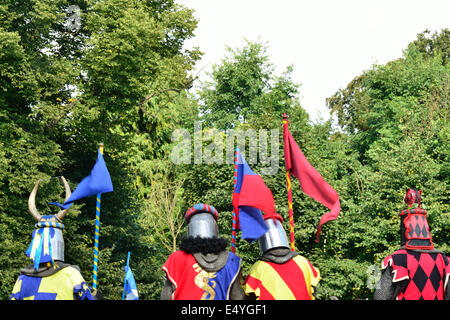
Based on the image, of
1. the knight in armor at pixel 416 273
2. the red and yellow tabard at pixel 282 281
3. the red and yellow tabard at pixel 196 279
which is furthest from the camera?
the knight in armor at pixel 416 273

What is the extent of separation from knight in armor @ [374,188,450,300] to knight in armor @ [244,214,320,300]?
6.13 ft

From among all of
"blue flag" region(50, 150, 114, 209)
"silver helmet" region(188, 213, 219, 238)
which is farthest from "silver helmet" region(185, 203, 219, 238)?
"blue flag" region(50, 150, 114, 209)

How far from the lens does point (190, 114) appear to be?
129 feet

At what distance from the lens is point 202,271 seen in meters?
8.03

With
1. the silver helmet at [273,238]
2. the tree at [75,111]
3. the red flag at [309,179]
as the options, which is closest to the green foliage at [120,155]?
the tree at [75,111]

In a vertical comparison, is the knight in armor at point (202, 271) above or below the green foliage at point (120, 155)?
below

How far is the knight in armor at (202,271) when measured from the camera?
26.2 ft

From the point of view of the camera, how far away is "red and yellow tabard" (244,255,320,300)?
26.7 feet

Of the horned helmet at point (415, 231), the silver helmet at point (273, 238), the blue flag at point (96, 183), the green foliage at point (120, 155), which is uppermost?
the green foliage at point (120, 155)

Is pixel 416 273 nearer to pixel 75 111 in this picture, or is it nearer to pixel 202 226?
pixel 202 226

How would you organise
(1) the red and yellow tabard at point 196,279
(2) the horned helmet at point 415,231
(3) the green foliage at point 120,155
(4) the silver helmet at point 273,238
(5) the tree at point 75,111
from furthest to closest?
(3) the green foliage at point 120,155 → (5) the tree at point 75,111 → (2) the horned helmet at point 415,231 → (4) the silver helmet at point 273,238 → (1) the red and yellow tabard at point 196,279

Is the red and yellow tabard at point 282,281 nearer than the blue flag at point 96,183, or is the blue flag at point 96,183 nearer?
the red and yellow tabard at point 282,281

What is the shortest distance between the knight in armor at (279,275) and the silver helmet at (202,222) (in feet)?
2.25

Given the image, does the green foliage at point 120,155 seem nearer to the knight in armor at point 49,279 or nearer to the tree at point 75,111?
the tree at point 75,111
